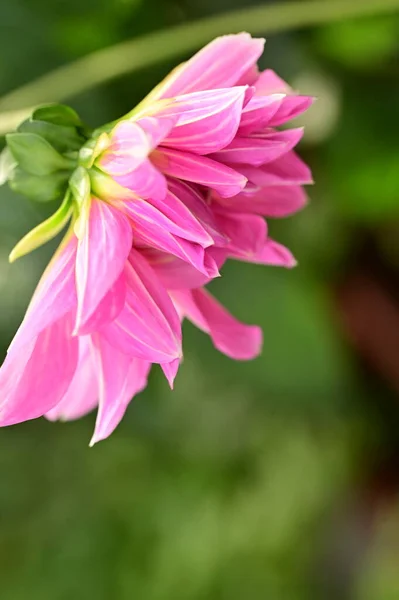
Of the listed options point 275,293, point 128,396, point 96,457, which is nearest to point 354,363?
point 275,293

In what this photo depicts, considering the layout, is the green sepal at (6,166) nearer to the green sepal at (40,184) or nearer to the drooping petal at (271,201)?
the green sepal at (40,184)

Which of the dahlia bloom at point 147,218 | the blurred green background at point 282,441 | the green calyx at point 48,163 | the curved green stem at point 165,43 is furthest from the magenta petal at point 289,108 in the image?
the blurred green background at point 282,441

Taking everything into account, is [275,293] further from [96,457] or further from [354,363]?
[96,457]

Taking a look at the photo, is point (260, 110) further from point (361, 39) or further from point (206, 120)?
point (361, 39)

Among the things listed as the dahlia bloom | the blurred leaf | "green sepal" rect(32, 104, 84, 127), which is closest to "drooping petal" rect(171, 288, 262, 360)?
the dahlia bloom

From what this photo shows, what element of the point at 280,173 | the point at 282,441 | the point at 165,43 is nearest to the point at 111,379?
the point at 280,173
